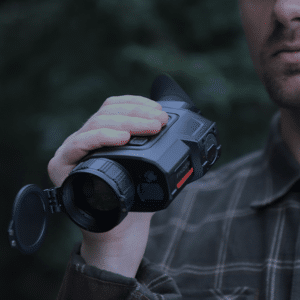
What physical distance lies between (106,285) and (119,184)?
325 millimetres

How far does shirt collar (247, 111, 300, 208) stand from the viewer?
3.94 ft

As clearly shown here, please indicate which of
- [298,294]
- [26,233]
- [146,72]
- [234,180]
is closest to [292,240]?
[298,294]

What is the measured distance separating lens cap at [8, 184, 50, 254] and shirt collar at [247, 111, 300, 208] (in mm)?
692

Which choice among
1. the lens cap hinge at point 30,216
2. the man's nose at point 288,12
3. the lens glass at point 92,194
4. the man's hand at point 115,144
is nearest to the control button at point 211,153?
the man's hand at point 115,144

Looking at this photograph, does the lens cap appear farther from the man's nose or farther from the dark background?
the dark background

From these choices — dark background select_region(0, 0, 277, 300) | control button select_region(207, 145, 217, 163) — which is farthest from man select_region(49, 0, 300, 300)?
dark background select_region(0, 0, 277, 300)

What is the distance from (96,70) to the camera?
1.84 meters

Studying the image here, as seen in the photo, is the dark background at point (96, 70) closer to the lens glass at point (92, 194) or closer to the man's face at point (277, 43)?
the man's face at point (277, 43)

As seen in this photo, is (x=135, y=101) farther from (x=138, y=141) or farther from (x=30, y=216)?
(x=30, y=216)

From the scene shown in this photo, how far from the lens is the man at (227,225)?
0.93m

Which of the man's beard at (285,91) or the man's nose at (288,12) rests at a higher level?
the man's nose at (288,12)

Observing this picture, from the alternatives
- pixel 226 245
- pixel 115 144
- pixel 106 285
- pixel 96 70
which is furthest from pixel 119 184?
pixel 96 70

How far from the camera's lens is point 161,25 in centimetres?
189

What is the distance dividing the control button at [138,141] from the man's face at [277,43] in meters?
0.54
